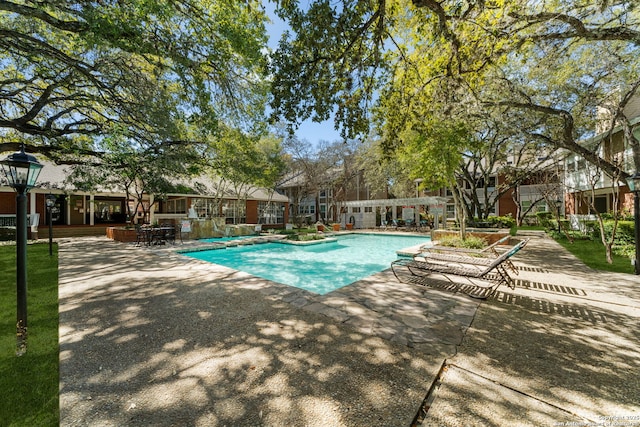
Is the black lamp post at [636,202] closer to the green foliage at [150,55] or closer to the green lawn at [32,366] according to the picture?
the green foliage at [150,55]

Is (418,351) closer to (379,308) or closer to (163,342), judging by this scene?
(379,308)

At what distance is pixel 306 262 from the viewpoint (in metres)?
11.1

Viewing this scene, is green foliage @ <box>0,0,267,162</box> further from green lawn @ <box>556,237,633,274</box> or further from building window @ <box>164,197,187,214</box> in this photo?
building window @ <box>164,197,187,214</box>

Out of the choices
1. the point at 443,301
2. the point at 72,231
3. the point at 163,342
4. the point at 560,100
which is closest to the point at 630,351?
the point at 443,301

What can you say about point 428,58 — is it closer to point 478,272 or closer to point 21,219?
point 478,272

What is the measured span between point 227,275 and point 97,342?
12.0 feet

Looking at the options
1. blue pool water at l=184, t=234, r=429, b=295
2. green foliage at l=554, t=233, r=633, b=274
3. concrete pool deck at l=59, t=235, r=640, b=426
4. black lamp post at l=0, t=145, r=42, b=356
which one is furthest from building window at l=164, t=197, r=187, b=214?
green foliage at l=554, t=233, r=633, b=274

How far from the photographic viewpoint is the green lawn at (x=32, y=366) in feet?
6.90

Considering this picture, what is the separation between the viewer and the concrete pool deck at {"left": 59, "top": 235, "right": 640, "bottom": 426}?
84.4 inches

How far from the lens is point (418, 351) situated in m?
3.06

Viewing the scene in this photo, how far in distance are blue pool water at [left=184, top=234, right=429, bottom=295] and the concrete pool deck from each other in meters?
3.03

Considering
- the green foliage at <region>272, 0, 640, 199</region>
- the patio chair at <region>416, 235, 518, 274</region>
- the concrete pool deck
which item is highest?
the green foliage at <region>272, 0, 640, 199</region>

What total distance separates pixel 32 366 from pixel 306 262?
8.72m

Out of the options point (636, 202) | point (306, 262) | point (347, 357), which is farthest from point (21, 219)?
point (636, 202)
